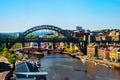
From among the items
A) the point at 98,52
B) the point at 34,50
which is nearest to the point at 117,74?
the point at 98,52

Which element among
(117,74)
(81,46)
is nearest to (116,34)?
(81,46)

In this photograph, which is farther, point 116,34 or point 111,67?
point 116,34

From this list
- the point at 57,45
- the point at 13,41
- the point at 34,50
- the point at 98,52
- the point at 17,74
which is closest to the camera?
the point at 17,74

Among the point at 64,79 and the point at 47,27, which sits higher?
the point at 47,27

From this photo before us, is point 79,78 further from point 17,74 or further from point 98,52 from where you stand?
point 98,52

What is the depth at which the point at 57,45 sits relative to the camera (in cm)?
12275

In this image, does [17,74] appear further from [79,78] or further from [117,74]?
[117,74]

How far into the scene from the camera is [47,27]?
89.2 m

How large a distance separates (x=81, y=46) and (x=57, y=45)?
34.8 m

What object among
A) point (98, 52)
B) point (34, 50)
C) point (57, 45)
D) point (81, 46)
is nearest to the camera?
point (98, 52)

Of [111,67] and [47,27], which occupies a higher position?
[47,27]

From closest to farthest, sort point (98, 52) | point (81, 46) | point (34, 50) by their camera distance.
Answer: point (98, 52)
point (81, 46)
point (34, 50)

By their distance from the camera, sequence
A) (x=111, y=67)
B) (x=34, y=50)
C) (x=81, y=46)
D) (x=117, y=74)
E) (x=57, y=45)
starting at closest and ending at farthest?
1. (x=117, y=74)
2. (x=111, y=67)
3. (x=81, y=46)
4. (x=34, y=50)
5. (x=57, y=45)

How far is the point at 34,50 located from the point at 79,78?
5788cm
